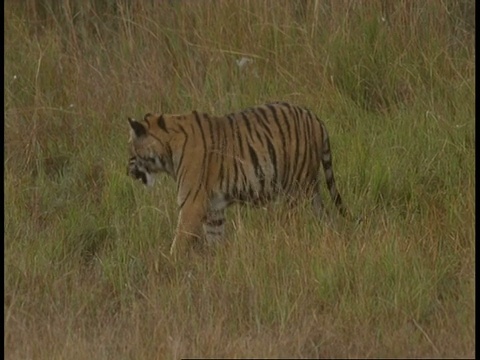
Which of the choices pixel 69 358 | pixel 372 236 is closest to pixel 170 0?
pixel 372 236

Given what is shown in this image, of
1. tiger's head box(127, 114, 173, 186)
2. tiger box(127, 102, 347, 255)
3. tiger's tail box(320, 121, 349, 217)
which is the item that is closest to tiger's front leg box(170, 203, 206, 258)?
tiger box(127, 102, 347, 255)

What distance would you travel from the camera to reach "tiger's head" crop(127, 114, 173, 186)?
759 centimetres

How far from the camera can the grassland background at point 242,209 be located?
6.50 metres

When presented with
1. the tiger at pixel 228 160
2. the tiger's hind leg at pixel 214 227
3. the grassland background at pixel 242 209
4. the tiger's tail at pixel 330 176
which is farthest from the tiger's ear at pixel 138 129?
the tiger's tail at pixel 330 176

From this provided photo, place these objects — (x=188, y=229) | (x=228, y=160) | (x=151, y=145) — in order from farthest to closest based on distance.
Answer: (x=151, y=145)
(x=228, y=160)
(x=188, y=229)

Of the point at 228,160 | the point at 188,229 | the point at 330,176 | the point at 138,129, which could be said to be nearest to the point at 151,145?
the point at 138,129

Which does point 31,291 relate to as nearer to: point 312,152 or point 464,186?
point 312,152

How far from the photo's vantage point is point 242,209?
7633 mm

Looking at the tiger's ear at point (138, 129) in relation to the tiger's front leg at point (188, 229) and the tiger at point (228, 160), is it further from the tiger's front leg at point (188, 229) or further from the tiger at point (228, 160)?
the tiger's front leg at point (188, 229)

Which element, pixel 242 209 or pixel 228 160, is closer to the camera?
pixel 228 160

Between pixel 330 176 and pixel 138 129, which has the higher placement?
pixel 138 129

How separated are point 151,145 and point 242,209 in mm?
570

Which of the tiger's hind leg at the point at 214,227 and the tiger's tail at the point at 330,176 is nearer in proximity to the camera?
the tiger's hind leg at the point at 214,227

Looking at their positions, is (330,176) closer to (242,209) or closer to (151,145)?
(242,209)
